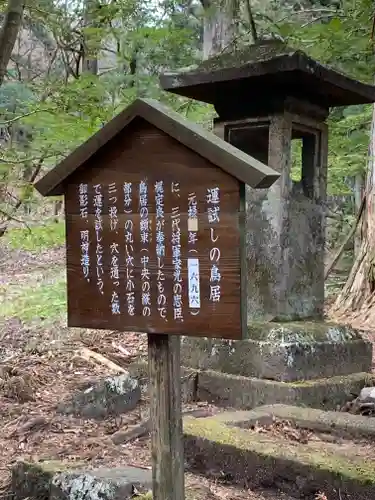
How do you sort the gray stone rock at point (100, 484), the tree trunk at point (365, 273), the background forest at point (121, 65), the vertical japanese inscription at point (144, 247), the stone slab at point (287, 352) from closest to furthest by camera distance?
the vertical japanese inscription at point (144, 247), the gray stone rock at point (100, 484), the stone slab at point (287, 352), the background forest at point (121, 65), the tree trunk at point (365, 273)

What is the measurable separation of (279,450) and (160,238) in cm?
164

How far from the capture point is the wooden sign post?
96.2 inches

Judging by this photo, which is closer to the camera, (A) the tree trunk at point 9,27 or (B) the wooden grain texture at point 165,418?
(B) the wooden grain texture at point 165,418

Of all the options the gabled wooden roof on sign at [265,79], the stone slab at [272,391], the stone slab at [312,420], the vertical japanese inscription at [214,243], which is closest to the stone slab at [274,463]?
the stone slab at [312,420]

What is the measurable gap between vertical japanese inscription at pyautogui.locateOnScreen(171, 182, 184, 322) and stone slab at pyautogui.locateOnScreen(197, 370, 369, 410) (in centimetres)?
250

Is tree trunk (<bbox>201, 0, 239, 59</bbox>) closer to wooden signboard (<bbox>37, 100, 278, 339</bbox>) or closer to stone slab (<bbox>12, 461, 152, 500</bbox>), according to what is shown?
wooden signboard (<bbox>37, 100, 278, 339</bbox>)

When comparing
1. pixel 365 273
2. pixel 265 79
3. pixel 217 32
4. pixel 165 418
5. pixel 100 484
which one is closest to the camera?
pixel 165 418

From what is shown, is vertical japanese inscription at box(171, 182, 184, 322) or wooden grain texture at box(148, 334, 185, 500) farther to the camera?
wooden grain texture at box(148, 334, 185, 500)

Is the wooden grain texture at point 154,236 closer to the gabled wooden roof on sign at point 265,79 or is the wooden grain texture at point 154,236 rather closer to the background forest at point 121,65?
the background forest at point 121,65

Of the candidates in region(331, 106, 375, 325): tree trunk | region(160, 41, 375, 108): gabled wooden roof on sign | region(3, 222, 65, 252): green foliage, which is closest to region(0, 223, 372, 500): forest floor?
region(3, 222, 65, 252): green foliage

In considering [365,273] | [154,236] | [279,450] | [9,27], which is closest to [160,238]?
[154,236]

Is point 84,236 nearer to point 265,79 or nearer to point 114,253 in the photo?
point 114,253

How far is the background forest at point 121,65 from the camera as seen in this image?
582cm

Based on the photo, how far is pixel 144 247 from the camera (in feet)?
8.71
